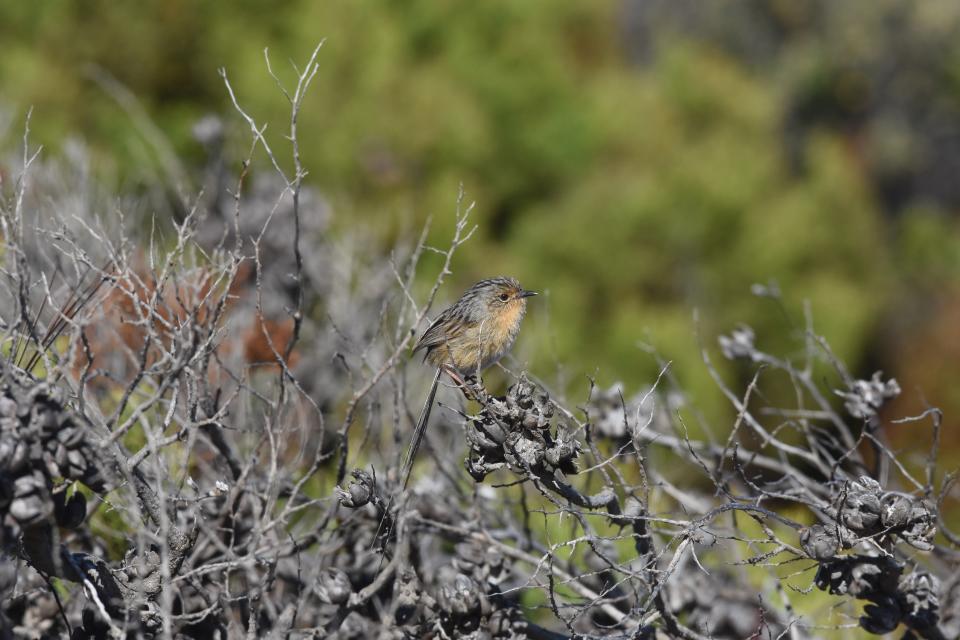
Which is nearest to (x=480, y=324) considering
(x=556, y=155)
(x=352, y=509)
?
(x=352, y=509)

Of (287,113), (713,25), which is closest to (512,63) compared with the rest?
(287,113)

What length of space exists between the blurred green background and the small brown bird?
746cm

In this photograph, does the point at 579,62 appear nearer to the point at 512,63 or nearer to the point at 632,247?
the point at 512,63

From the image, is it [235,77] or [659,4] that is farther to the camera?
[659,4]

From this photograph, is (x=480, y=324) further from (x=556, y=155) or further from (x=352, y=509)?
(x=556, y=155)

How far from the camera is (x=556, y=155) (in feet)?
54.0

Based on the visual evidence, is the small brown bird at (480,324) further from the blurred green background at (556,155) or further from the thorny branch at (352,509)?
the blurred green background at (556,155)

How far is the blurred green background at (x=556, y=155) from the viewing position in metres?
14.2

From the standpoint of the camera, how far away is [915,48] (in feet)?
78.1

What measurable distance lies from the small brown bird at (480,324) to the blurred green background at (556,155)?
746 cm

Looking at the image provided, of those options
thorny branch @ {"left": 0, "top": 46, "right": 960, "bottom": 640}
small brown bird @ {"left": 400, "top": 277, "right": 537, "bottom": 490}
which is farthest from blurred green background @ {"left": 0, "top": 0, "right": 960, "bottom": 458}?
thorny branch @ {"left": 0, "top": 46, "right": 960, "bottom": 640}

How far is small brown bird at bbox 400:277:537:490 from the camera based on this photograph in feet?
→ 11.7

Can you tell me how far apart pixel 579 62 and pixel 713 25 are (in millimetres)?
4762

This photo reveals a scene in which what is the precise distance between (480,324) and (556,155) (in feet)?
43.6
